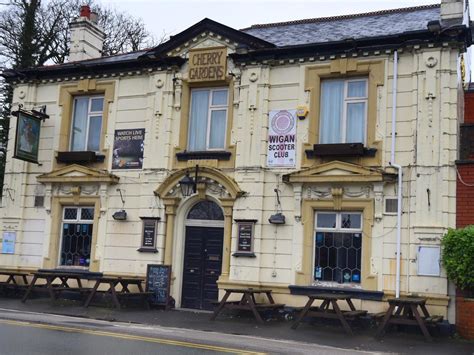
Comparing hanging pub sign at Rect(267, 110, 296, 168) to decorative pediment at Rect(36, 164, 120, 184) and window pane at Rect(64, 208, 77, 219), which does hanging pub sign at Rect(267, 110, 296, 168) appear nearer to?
decorative pediment at Rect(36, 164, 120, 184)

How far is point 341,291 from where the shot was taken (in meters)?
15.1

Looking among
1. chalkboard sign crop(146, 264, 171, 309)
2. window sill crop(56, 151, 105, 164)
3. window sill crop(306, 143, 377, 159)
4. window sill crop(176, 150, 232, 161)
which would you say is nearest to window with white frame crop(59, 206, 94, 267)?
window sill crop(56, 151, 105, 164)

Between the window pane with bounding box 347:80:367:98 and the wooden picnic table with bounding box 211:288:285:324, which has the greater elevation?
the window pane with bounding box 347:80:367:98

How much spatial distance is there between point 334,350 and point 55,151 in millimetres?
11268

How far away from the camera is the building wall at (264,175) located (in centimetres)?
1465

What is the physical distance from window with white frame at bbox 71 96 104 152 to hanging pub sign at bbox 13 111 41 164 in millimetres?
1068

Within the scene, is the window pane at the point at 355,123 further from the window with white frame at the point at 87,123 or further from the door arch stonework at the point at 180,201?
the window with white frame at the point at 87,123

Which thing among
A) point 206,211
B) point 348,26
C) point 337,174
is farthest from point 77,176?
point 348,26

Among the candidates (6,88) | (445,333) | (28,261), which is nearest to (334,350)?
(445,333)

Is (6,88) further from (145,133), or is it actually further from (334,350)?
(334,350)

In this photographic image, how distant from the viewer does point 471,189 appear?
46.8 ft

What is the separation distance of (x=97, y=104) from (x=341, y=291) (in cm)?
927

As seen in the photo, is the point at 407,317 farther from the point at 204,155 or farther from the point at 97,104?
the point at 97,104

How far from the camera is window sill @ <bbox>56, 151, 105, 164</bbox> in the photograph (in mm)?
18469
